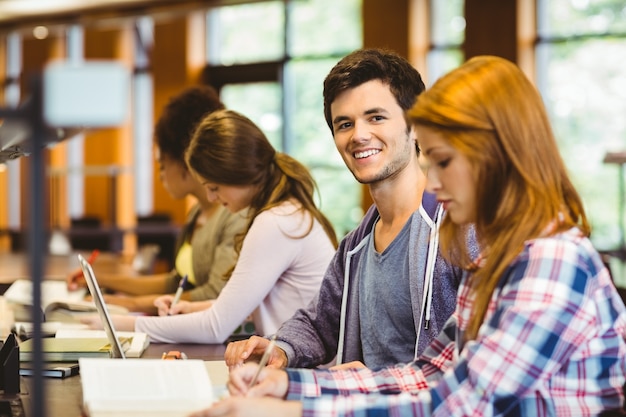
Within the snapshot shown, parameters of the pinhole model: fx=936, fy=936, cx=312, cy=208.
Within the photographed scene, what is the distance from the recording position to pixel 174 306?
110 inches

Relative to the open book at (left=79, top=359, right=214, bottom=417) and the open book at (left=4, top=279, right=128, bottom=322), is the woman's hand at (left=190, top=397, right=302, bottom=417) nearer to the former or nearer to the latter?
the open book at (left=79, top=359, right=214, bottom=417)

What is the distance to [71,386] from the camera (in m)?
1.83

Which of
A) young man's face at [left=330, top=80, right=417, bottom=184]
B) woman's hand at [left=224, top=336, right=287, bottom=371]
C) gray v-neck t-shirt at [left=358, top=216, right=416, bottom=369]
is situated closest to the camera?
woman's hand at [left=224, top=336, right=287, bottom=371]

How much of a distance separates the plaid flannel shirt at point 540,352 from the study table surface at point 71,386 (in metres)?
0.52

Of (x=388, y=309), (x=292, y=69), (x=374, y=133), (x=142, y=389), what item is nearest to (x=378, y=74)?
(x=374, y=133)

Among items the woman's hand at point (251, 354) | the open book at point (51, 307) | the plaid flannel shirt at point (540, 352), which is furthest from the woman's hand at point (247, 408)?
the open book at point (51, 307)

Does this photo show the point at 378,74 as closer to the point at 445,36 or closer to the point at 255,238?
the point at 255,238

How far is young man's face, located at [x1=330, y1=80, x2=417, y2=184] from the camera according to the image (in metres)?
2.12

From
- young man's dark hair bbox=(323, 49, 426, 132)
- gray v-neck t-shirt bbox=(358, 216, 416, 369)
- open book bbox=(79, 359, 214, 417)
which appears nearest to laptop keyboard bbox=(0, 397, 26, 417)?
open book bbox=(79, 359, 214, 417)

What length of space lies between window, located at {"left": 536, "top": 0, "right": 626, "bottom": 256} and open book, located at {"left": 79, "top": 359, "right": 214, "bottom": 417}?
7557mm

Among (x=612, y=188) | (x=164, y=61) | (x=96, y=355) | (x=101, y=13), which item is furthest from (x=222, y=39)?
(x=96, y=355)

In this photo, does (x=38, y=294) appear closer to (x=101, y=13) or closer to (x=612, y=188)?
(x=612, y=188)

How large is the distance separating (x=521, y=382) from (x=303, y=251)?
5.06 ft

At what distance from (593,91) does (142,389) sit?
805 cm
